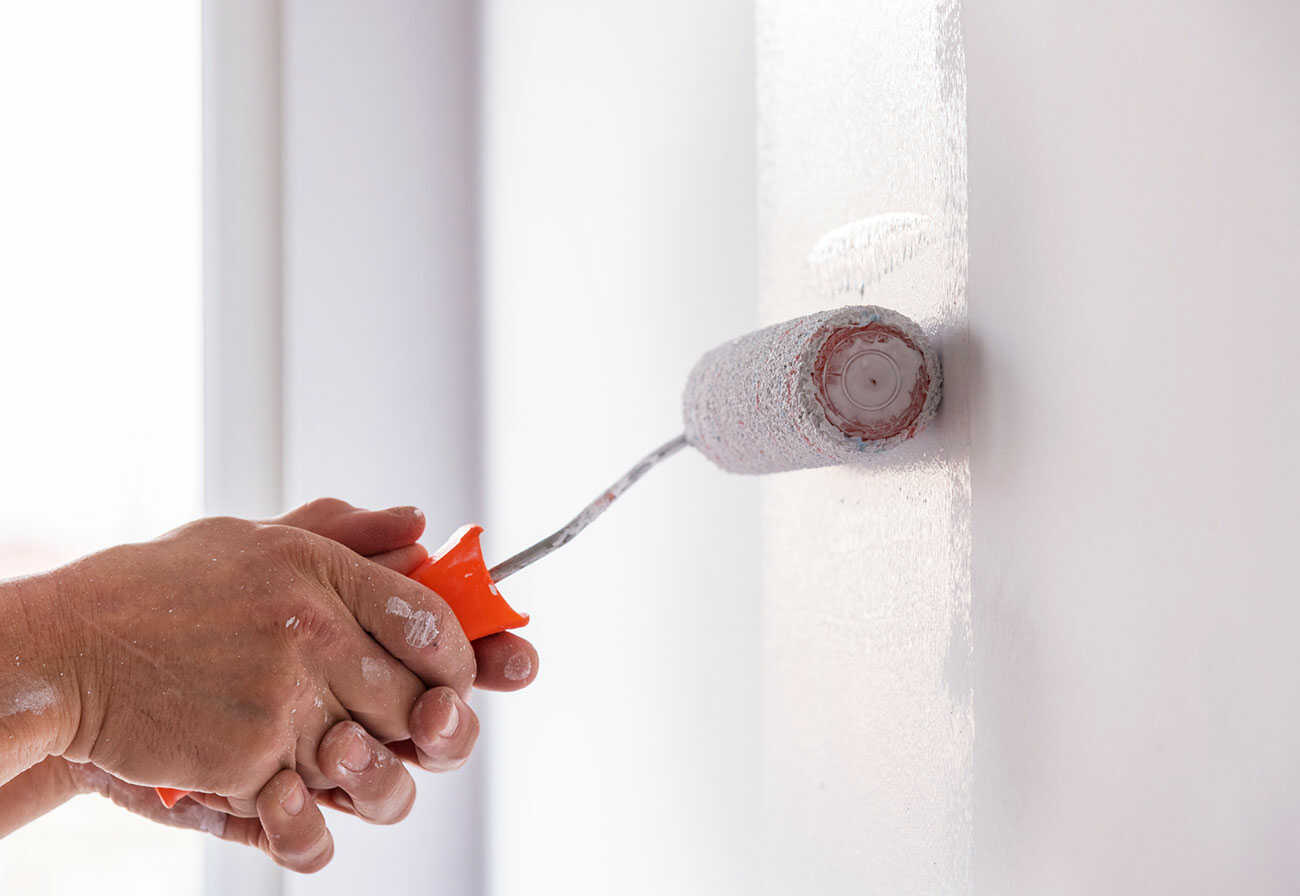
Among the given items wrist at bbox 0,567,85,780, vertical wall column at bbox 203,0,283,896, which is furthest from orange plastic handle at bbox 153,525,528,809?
vertical wall column at bbox 203,0,283,896

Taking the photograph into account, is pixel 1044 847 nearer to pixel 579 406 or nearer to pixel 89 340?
pixel 579 406

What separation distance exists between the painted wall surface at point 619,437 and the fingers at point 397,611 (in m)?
0.19

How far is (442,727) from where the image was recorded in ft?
1.78

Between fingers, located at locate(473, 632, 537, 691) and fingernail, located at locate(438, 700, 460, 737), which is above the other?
fingers, located at locate(473, 632, 537, 691)

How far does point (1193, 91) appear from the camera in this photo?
32 cm

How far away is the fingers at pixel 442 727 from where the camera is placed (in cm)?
54

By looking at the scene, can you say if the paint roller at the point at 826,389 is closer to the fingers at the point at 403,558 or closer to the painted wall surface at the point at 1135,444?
the painted wall surface at the point at 1135,444

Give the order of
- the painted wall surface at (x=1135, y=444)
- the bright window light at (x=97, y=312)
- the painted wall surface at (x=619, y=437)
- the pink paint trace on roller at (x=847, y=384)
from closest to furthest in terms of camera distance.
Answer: the painted wall surface at (x=1135, y=444) < the pink paint trace on roller at (x=847, y=384) < the painted wall surface at (x=619, y=437) < the bright window light at (x=97, y=312)

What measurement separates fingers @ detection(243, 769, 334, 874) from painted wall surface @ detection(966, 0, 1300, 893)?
0.34m

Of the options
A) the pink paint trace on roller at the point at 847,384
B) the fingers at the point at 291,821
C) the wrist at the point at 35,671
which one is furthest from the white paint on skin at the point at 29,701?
the pink paint trace on roller at the point at 847,384

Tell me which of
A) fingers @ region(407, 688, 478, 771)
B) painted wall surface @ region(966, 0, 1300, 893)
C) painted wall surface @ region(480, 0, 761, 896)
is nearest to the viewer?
painted wall surface @ region(966, 0, 1300, 893)

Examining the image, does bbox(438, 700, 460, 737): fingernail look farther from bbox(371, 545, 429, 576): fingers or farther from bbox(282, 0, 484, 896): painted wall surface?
bbox(282, 0, 484, 896): painted wall surface

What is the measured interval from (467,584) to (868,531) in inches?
8.7

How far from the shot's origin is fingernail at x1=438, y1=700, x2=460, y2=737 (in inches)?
21.4
